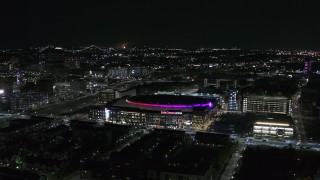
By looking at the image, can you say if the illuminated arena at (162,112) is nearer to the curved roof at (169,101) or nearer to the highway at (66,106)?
the curved roof at (169,101)

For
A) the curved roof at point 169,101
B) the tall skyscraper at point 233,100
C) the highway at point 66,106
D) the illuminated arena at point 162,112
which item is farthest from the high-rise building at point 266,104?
the highway at point 66,106

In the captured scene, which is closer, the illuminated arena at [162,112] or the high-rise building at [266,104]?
the illuminated arena at [162,112]

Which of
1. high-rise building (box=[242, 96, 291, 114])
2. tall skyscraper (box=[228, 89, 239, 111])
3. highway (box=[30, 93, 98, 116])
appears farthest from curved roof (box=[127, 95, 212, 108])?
highway (box=[30, 93, 98, 116])

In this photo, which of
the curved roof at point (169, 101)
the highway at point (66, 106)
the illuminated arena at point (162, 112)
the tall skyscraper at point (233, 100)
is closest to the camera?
the illuminated arena at point (162, 112)

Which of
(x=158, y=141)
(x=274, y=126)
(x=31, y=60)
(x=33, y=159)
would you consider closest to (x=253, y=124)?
(x=274, y=126)

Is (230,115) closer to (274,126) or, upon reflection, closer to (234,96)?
(234,96)

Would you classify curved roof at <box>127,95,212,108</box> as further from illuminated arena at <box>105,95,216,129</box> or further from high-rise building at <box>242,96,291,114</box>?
high-rise building at <box>242,96,291,114</box>

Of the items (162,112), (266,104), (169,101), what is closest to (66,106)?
(169,101)

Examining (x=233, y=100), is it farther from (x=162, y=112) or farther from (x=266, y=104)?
(x=162, y=112)
